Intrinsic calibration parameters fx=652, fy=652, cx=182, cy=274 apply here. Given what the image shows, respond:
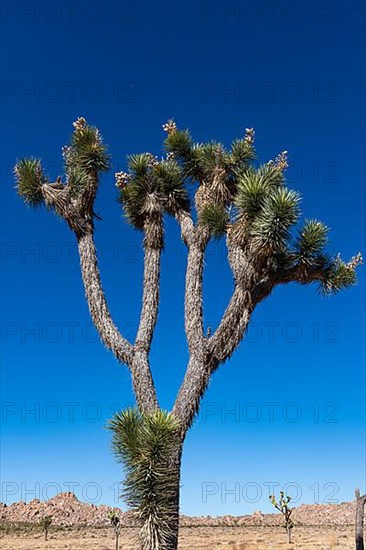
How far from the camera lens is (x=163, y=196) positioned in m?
12.2

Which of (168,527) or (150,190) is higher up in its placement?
(150,190)

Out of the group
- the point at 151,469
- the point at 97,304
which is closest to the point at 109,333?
the point at 97,304

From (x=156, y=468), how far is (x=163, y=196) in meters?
5.22

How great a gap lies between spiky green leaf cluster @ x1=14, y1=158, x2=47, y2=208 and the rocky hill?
6429cm

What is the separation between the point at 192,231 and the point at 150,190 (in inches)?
51.2

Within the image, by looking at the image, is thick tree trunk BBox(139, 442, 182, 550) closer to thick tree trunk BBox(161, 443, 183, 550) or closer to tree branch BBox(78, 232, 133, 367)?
thick tree trunk BBox(161, 443, 183, 550)

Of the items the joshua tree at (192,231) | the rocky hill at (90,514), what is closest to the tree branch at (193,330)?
the joshua tree at (192,231)

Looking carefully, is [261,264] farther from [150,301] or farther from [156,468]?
[156,468]

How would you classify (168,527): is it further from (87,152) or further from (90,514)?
(90,514)

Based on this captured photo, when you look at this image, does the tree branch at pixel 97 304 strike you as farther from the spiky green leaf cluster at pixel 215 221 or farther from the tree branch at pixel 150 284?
the spiky green leaf cluster at pixel 215 221

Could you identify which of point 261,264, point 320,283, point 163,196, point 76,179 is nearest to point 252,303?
point 261,264

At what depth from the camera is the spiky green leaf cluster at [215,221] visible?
11.1 m

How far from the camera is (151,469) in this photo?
9.02 m

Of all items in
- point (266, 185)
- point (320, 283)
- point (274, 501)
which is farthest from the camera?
point (274, 501)
